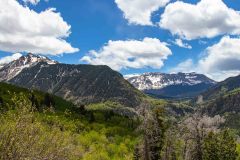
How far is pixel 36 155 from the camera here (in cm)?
2688

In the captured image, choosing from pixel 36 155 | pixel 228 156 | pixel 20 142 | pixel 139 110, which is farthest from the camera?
pixel 228 156

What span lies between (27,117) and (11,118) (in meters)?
1.17

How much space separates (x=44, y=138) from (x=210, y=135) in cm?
7972

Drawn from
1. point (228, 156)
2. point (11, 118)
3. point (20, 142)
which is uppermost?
point (11, 118)

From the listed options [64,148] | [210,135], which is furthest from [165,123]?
[64,148]

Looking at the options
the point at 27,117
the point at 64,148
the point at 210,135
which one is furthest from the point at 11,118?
the point at 210,135

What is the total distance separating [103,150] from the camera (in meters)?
151

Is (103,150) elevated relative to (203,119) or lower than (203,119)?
lower

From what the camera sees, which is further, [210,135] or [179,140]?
[210,135]

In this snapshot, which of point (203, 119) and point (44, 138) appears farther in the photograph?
point (203, 119)

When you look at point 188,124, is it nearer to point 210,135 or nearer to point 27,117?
point 210,135

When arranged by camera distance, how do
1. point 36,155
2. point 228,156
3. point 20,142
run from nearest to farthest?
point 20,142 < point 36,155 < point 228,156

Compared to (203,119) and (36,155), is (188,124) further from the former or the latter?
(36,155)

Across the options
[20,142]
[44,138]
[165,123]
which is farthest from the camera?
[165,123]
